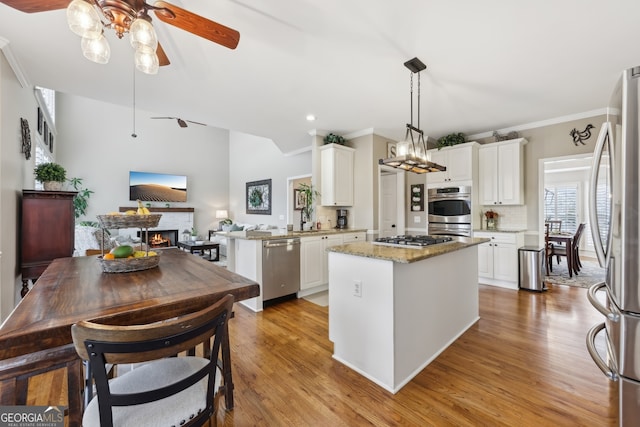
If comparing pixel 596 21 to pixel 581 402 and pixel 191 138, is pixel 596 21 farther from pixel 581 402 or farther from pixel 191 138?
pixel 191 138

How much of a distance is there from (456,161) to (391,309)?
12.7 feet

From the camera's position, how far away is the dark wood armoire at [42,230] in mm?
2775

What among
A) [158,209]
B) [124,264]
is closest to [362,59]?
[124,264]

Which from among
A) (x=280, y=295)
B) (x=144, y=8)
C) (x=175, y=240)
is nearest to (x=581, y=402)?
(x=280, y=295)

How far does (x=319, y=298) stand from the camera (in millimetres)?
3900

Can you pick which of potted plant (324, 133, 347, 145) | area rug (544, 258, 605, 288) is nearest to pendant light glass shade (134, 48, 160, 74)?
potted plant (324, 133, 347, 145)

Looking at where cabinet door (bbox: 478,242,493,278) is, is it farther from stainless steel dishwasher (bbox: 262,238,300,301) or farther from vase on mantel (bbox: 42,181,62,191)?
vase on mantel (bbox: 42,181,62,191)

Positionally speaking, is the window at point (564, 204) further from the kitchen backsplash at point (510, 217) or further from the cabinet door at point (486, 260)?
Result: the cabinet door at point (486, 260)

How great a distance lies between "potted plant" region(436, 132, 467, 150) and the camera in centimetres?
486

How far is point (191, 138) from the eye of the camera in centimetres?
867

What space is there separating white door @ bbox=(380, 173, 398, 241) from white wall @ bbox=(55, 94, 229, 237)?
5841 millimetres

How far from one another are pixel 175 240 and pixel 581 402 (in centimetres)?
861

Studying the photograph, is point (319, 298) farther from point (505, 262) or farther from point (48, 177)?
point (48, 177)

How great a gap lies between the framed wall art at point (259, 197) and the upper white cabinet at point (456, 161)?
459cm
